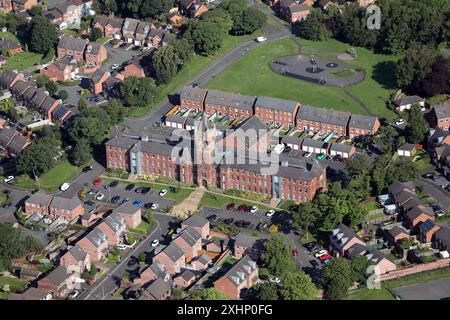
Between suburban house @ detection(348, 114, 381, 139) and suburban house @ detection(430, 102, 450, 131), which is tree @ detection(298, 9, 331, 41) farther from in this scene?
suburban house @ detection(430, 102, 450, 131)

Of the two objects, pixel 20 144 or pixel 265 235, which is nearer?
pixel 265 235

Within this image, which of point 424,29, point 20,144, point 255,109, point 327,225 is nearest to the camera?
point 327,225

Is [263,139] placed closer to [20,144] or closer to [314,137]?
[314,137]

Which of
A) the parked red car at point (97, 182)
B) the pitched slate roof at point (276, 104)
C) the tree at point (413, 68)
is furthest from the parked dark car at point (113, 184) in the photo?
the tree at point (413, 68)

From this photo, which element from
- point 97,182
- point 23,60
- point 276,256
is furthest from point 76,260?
point 23,60

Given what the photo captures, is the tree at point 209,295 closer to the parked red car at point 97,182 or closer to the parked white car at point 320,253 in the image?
the parked white car at point 320,253

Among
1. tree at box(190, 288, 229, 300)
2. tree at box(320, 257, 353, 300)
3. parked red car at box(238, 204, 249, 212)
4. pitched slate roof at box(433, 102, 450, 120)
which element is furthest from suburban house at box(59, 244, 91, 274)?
pitched slate roof at box(433, 102, 450, 120)

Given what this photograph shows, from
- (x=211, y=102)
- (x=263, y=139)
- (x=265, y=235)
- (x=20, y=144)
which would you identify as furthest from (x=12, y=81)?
(x=265, y=235)

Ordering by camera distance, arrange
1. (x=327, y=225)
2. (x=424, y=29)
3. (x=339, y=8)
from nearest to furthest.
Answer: (x=327, y=225)
(x=424, y=29)
(x=339, y=8)

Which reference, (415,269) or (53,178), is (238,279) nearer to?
(415,269)
